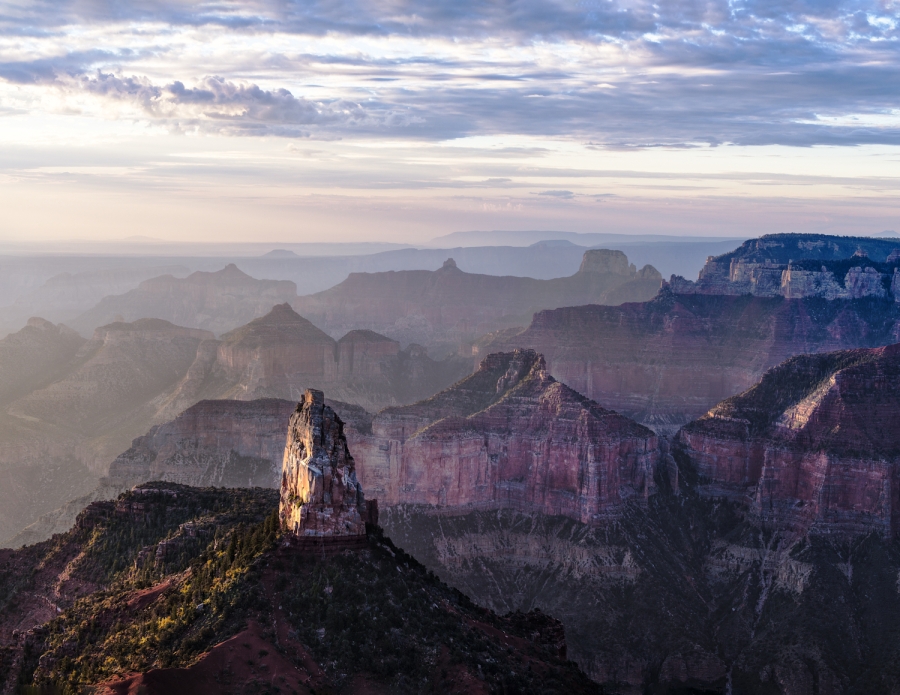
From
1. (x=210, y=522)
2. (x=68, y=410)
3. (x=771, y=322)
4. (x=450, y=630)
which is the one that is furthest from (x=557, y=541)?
(x=68, y=410)

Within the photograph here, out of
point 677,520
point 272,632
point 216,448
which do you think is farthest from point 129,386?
point 272,632

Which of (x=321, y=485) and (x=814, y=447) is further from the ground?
(x=321, y=485)

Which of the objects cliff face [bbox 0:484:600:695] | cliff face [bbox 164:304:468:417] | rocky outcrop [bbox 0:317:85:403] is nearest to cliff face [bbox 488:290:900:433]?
cliff face [bbox 164:304:468:417]

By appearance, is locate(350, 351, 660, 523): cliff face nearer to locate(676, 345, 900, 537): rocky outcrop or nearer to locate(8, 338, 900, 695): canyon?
locate(8, 338, 900, 695): canyon

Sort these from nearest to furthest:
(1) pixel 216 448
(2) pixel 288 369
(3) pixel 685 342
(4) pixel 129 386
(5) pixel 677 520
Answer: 1. (5) pixel 677 520
2. (1) pixel 216 448
3. (3) pixel 685 342
4. (2) pixel 288 369
5. (4) pixel 129 386

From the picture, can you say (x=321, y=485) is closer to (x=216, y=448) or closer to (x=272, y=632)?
(x=272, y=632)

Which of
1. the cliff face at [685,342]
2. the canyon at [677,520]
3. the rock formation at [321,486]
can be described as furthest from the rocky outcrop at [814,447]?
the rock formation at [321,486]
